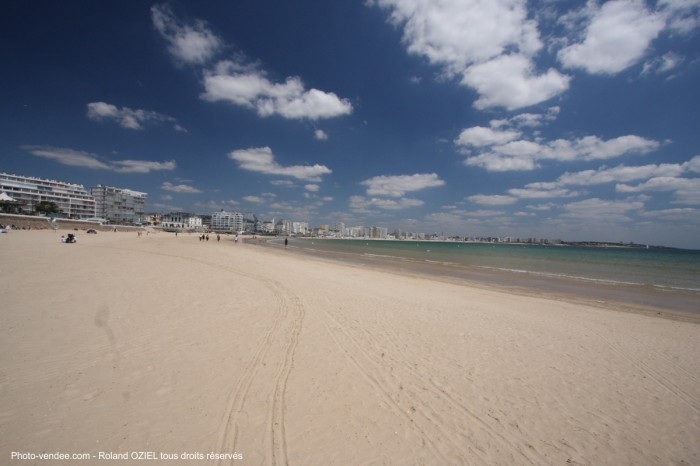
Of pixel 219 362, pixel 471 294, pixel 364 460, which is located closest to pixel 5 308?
pixel 219 362

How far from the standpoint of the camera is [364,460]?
321 cm

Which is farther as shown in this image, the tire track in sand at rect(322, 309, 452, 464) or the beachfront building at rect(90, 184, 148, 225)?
the beachfront building at rect(90, 184, 148, 225)

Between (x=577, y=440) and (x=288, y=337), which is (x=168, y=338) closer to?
(x=288, y=337)

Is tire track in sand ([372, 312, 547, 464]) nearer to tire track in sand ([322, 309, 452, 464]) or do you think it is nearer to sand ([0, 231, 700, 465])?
sand ([0, 231, 700, 465])

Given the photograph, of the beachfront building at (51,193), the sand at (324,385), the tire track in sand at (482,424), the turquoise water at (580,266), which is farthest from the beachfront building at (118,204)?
the tire track in sand at (482,424)

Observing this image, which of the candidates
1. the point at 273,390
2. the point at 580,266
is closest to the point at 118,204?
the point at 273,390

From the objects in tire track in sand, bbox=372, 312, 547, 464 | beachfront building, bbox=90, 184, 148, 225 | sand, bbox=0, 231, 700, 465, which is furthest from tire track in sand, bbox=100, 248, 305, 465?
beachfront building, bbox=90, 184, 148, 225

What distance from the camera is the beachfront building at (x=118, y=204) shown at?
416 feet

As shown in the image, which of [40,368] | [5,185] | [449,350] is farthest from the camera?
[5,185]

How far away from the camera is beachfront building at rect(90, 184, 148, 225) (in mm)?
126787

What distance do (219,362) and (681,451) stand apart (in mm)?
7069

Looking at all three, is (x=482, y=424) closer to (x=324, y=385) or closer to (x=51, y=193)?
(x=324, y=385)

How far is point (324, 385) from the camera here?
15.4 ft

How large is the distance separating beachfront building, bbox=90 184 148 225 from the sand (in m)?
144
